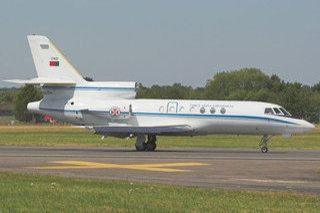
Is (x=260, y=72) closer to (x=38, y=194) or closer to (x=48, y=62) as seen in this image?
(x=48, y=62)

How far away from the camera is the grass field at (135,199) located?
14.1 m

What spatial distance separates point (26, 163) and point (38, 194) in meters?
11.8

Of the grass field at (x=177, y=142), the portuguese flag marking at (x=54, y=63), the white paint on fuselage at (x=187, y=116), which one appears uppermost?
the portuguese flag marking at (x=54, y=63)

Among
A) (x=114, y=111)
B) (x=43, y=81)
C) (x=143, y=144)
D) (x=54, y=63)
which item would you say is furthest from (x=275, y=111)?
(x=43, y=81)

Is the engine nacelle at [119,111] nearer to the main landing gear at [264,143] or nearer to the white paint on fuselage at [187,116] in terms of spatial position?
the white paint on fuselage at [187,116]

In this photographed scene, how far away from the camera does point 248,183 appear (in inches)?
789

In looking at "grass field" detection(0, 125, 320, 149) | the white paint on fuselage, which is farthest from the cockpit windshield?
"grass field" detection(0, 125, 320, 149)

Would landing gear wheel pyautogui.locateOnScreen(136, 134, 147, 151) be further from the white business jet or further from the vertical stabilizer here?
the vertical stabilizer

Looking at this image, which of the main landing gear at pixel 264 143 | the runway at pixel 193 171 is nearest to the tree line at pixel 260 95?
the main landing gear at pixel 264 143

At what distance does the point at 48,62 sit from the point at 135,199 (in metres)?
30.6

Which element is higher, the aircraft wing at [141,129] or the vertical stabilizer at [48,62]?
the vertical stabilizer at [48,62]

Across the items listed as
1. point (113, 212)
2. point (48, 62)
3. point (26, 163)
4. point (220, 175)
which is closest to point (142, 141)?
point (48, 62)

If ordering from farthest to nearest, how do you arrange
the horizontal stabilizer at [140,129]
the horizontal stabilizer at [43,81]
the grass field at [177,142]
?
the grass field at [177,142] → the horizontal stabilizer at [43,81] → the horizontal stabilizer at [140,129]

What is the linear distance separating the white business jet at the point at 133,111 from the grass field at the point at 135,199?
21.7 metres
